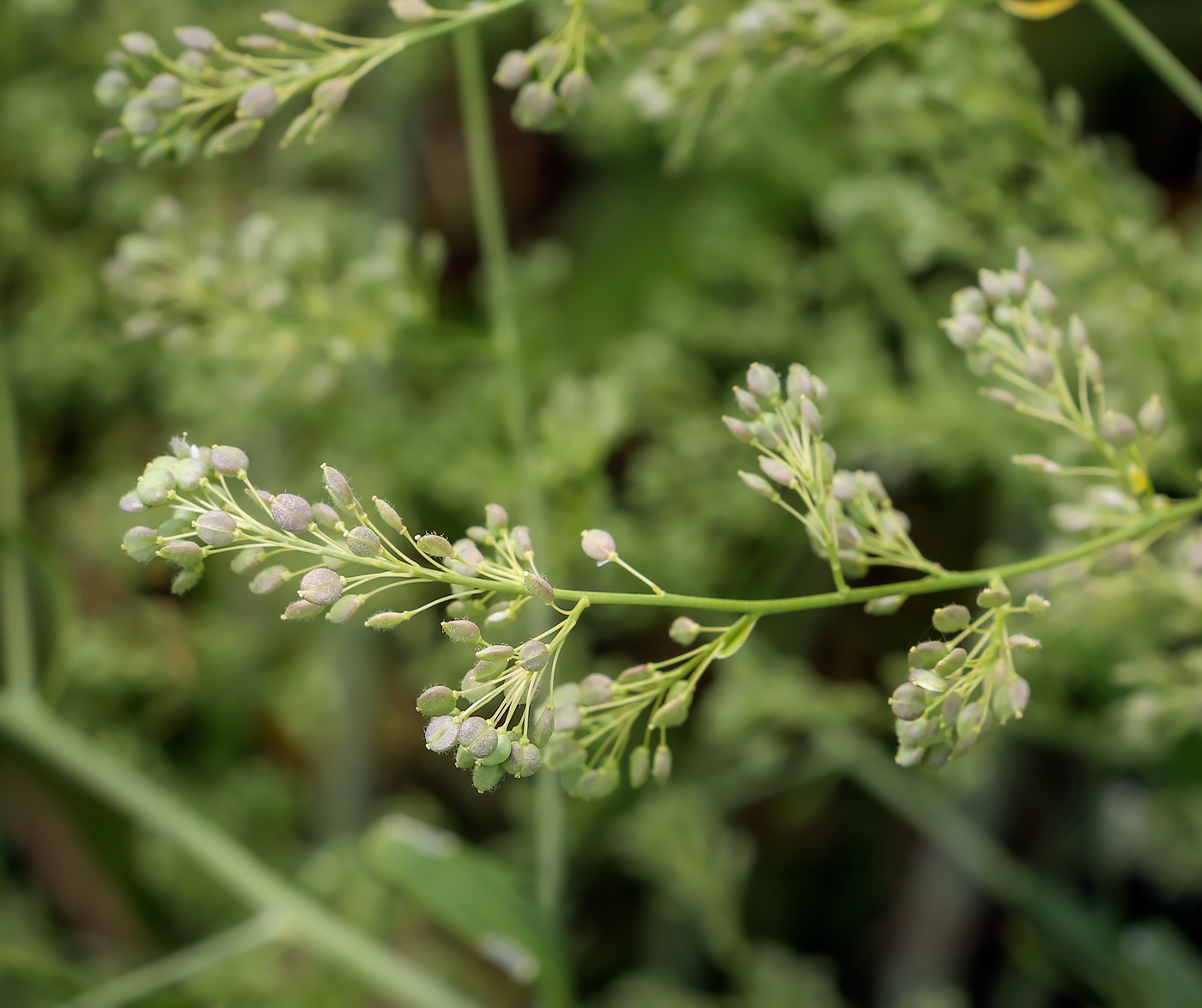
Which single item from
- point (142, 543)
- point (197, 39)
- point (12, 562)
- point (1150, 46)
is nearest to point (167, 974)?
point (12, 562)

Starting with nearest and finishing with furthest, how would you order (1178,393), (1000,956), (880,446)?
(1178,393), (880,446), (1000,956)

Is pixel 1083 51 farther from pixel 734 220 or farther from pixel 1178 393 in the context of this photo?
pixel 1178 393

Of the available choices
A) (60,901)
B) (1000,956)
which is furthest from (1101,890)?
(60,901)

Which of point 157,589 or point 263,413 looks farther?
point 157,589

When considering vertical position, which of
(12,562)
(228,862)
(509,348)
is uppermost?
(509,348)

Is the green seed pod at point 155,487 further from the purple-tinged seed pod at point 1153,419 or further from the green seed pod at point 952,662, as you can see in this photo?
the purple-tinged seed pod at point 1153,419

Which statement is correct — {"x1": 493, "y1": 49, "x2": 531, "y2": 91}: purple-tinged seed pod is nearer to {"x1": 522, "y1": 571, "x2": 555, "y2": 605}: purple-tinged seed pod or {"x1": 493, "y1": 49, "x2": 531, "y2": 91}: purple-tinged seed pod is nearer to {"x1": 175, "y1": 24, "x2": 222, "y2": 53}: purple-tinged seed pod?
{"x1": 175, "y1": 24, "x2": 222, "y2": 53}: purple-tinged seed pod

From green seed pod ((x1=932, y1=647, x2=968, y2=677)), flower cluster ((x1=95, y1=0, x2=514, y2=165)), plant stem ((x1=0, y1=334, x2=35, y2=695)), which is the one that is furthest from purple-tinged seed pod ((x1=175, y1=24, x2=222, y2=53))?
plant stem ((x1=0, y1=334, x2=35, y2=695))

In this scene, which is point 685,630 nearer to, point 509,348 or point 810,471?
point 810,471
